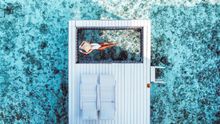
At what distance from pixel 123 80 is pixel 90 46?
1.37 ft

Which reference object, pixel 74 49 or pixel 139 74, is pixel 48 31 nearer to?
pixel 74 49

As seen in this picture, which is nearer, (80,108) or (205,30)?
(80,108)

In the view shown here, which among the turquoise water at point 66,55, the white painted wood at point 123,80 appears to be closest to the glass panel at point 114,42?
the turquoise water at point 66,55

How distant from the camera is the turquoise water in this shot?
3379 millimetres

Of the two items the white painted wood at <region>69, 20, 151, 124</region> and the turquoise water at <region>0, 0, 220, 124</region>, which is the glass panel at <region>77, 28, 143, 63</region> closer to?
the turquoise water at <region>0, 0, 220, 124</region>

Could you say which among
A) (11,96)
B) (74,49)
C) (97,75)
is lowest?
(11,96)

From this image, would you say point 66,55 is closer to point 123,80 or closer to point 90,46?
point 90,46

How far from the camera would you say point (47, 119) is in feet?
11.1

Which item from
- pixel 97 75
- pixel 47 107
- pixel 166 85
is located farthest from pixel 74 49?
pixel 166 85

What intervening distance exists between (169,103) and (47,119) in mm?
1202

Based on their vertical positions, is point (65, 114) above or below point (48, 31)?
below

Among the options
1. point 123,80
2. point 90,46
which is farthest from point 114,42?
point 123,80

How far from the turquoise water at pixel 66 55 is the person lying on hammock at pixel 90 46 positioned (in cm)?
37

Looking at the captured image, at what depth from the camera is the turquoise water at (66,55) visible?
11.1ft
